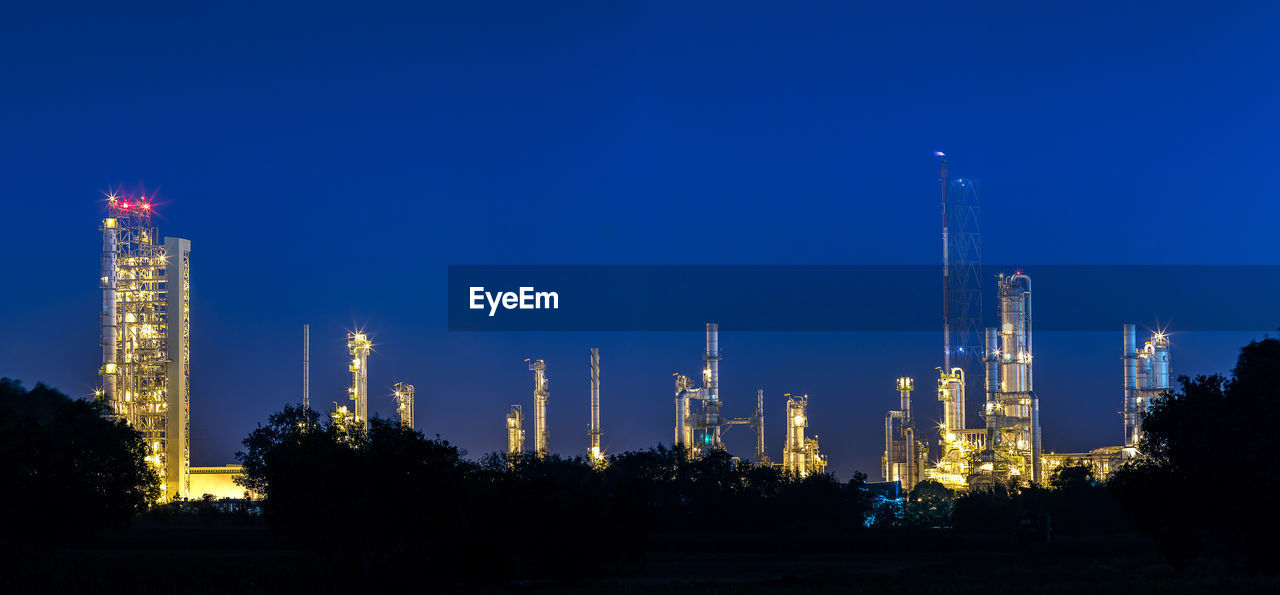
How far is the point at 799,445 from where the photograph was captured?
143 m

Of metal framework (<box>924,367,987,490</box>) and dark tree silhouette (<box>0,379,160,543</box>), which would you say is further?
metal framework (<box>924,367,987,490</box>)

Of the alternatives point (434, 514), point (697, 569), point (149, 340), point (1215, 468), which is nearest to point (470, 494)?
point (434, 514)

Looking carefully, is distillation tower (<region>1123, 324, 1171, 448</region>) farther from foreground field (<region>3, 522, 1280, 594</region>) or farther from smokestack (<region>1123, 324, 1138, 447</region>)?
foreground field (<region>3, 522, 1280, 594</region>)

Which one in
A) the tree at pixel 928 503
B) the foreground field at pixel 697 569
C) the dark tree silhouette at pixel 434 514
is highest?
the dark tree silhouette at pixel 434 514

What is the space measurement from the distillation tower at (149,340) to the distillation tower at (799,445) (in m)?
66.4

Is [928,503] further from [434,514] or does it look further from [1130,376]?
[434,514]

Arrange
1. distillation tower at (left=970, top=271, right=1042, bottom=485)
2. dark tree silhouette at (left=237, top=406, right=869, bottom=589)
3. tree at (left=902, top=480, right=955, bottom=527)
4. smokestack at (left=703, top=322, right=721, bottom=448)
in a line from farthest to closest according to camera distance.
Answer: smokestack at (left=703, top=322, right=721, bottom=448)
distillation tower at (left=970, top=271, right=1042, bottom=485)
tree at (left=902, top=480, right=955, bottom=527)
dark tree silhouette at (left=237, top=406, right=869, bottom=589)

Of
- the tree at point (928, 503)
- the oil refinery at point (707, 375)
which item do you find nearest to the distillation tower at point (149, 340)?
the oil refinery at point (707, 375)

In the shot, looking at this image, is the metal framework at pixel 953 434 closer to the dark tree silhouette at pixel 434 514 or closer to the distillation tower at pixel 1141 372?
the distillation tower at pixel 1141 372

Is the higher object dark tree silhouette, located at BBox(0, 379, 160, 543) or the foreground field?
dark tree silhouette, located at BBox(0, 379, 160, 543)

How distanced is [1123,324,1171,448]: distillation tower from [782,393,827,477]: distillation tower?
35510mm

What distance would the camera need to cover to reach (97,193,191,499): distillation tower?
359 feet

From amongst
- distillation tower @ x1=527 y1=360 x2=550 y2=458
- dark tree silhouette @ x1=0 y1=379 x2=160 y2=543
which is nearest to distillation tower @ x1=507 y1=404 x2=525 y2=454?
distillation tower @ x1=527 y1=360 x2=550 y2=458

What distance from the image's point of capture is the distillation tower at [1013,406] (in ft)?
374
